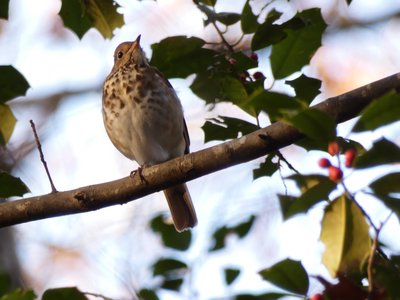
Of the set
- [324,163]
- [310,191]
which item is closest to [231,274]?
[324,163]

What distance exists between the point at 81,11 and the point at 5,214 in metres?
1.00

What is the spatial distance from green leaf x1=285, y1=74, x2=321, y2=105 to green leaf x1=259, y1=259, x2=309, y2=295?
1.00 metres

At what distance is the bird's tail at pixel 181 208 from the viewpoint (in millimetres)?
5043

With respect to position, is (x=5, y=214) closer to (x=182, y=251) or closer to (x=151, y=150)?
(x=182, y=251)

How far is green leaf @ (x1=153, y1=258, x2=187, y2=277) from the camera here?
12.0ft

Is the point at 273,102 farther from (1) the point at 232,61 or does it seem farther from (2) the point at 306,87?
(1) the point at 232,61

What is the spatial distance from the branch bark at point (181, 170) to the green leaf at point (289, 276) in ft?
2.26

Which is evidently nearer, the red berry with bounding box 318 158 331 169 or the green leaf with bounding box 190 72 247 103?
the red berry with bounding box 318 158 331 169

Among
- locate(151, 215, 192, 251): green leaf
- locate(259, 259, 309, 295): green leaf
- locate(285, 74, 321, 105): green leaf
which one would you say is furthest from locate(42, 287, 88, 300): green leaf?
locate(151, 215, 192, 251): green leaf

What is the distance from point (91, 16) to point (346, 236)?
6.62ft

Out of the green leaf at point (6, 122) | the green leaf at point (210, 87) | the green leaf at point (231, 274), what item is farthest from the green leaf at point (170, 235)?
the green leaf at point (6, 122)

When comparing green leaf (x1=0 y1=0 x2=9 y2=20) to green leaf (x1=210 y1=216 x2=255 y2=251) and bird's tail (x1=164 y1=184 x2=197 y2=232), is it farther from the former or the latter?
bird's tail (x1=164 y1=184 x2=197 y2=232)

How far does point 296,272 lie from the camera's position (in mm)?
2146

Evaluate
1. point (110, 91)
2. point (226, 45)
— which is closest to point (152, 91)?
point (110, 91)
